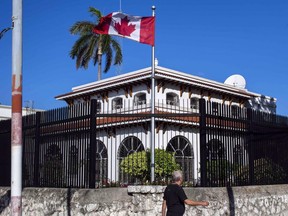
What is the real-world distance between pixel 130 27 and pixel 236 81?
27.8 m

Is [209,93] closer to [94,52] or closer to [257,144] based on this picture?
[94,52]

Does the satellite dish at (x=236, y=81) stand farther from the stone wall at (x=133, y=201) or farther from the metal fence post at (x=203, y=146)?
the metal fence post at (x=203, y=146)

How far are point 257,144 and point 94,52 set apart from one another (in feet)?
112

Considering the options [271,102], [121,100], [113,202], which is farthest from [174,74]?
[113,202]

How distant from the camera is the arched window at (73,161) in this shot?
34.2 ft

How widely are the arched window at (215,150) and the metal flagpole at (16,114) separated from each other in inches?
189

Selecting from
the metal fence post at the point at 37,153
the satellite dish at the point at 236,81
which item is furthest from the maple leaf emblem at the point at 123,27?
the satellite dish at the point at 236,81

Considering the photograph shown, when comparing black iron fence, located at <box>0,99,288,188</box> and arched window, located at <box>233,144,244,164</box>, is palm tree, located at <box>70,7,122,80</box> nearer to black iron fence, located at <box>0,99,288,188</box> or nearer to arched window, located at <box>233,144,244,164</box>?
black iron fence, located at <box>0,99,288,188</box>

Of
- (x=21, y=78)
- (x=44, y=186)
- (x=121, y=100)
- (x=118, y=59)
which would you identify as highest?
(x=118, y=59)

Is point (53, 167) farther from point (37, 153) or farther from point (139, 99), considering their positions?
point (139, 99)

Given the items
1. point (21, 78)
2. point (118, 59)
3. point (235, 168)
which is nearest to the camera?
point (21, 78)

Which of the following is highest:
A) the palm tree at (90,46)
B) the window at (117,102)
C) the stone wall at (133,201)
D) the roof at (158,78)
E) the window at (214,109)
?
the palm tree at (90,46)

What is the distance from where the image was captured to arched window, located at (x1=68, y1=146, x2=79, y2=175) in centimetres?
1044

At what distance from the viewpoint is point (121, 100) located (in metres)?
33.3
